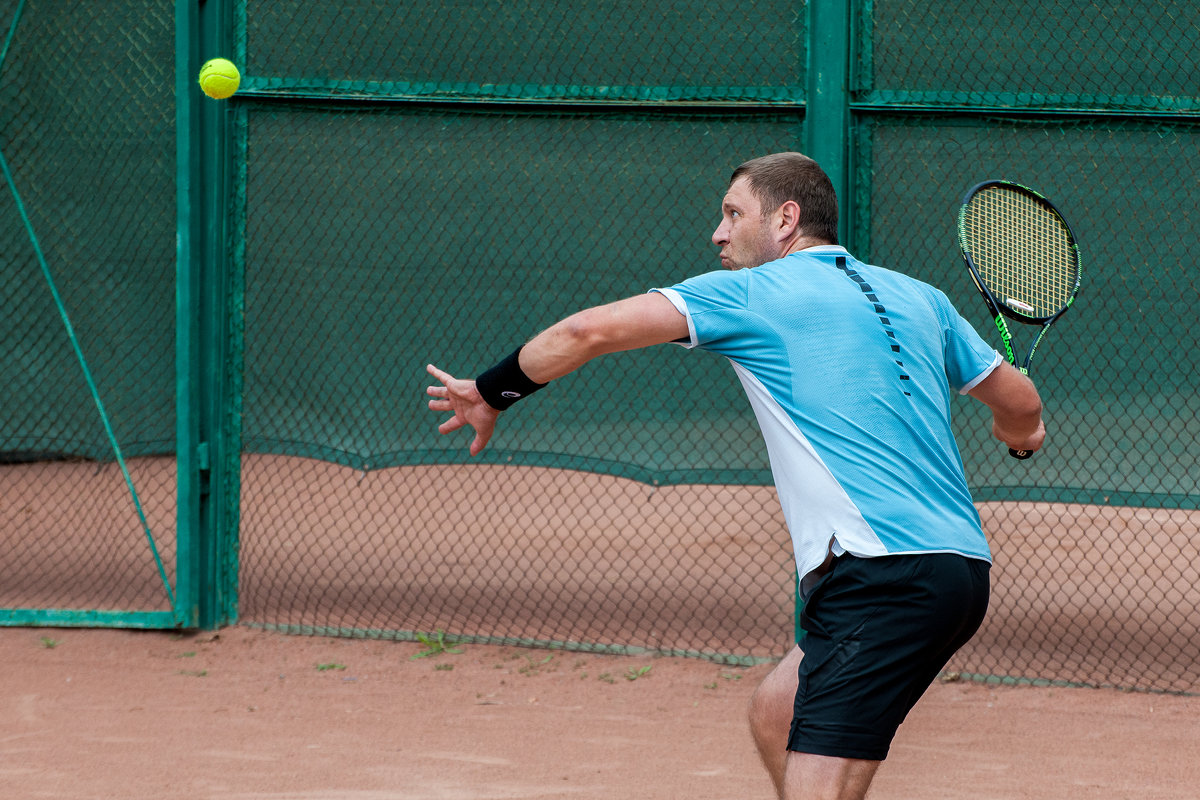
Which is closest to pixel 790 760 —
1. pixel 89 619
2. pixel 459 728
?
pixel 459 728

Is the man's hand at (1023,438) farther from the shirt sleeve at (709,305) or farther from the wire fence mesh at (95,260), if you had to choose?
the wire fence mesh at (95,260)

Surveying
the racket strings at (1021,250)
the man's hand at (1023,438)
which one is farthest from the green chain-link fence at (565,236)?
the man's hand at (1023,438)

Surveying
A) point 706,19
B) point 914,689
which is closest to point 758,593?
point 706,19

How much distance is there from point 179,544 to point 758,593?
99.1 inches

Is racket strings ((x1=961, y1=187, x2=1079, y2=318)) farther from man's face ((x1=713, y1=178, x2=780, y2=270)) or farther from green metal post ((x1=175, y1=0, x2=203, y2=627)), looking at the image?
green metal post ((x1=175, y1=0, x2=203, y2=627))

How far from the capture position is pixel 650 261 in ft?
17.4

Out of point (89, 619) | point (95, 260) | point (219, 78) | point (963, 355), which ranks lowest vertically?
point (89, 619)

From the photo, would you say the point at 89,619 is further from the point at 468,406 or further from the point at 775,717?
the point at 775,717

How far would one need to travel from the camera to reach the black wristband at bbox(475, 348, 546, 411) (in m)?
2.33

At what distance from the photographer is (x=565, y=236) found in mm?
5242

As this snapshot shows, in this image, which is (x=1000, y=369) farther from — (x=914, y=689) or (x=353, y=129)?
(x=353, y=129)

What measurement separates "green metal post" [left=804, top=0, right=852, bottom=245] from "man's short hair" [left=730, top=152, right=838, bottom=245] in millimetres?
2122

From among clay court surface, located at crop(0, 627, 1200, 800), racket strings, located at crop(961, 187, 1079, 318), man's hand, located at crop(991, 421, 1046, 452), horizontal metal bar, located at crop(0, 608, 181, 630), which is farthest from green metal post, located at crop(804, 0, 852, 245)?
horizontal metal bar, located at crop(0, 608, 181, 630)

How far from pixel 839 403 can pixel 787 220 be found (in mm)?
434
